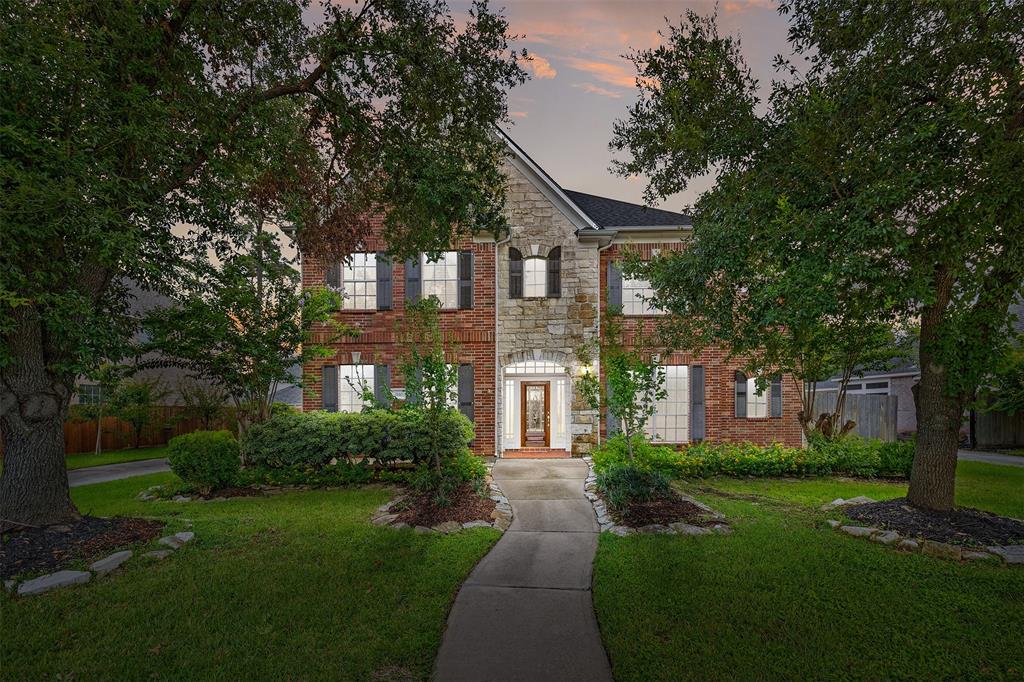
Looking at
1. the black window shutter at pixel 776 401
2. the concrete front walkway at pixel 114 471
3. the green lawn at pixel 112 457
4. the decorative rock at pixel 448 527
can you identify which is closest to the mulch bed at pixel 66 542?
the decorative rock at pixel 448 527

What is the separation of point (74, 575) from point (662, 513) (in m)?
6.68

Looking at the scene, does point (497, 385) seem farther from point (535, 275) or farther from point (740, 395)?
point (740, 395)

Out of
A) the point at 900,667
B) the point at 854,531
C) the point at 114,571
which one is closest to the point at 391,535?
the point at 114,571

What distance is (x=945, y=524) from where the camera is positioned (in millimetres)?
5934

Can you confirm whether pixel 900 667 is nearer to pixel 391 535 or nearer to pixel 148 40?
pixel 391 535

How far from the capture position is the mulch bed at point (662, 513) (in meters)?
6.44

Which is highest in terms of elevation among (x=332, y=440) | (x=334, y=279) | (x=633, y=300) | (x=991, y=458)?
(x=334, y=279)

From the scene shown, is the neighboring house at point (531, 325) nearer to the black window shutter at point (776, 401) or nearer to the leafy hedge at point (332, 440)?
the black window shutter at point (776, 401)

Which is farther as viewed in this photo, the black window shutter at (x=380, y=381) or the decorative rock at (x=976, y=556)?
the black window shutter at (x=380, y=381)

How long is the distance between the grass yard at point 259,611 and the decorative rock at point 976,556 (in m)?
5.26

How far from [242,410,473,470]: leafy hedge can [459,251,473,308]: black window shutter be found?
416 cm

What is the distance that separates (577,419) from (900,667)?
→ 9191 millimetres

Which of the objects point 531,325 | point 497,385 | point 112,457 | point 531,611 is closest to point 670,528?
point 531,611

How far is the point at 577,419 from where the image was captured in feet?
40.6
